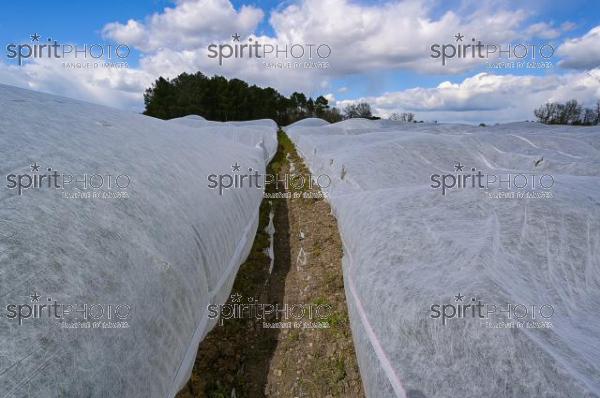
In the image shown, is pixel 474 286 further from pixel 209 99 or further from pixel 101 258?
pixel 209 99

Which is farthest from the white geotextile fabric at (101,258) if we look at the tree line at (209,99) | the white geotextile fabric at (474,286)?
the tree line at (209,99)

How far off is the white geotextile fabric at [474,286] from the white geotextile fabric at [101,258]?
1304 millimetres

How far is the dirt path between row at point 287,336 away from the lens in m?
2.70

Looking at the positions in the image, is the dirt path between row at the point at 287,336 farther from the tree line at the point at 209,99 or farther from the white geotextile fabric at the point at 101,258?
the tree line at the point at 209,99

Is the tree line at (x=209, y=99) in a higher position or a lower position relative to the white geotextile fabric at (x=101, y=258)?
higher

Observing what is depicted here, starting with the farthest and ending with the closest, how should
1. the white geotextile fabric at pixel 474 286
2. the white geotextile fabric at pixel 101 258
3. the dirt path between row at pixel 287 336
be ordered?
the dirt path between row at pixel 287 336 < the white geotextile fabric at pixel 474 286 < the white geotextile fabric at pixel 101 258

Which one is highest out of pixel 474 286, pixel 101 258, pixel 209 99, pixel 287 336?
pixel 209 99

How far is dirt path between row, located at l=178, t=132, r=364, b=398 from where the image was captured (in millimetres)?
2697

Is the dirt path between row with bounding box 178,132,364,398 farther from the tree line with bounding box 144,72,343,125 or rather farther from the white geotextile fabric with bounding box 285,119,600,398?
the tree line with bounding box 144,72,343,125

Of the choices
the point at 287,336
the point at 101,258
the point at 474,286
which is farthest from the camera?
the point at 287,336

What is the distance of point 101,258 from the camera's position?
165cm

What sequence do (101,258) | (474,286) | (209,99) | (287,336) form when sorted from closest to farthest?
(101,258) < (474,286) < (287,336) < (209,99)

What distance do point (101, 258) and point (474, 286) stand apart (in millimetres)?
2021

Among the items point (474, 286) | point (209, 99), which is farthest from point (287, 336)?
point (209, 99)
